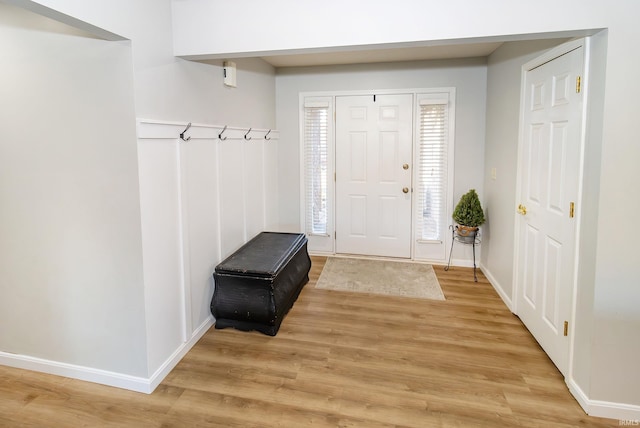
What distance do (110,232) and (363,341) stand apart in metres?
1.89

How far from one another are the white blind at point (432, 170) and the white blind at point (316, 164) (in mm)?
1179

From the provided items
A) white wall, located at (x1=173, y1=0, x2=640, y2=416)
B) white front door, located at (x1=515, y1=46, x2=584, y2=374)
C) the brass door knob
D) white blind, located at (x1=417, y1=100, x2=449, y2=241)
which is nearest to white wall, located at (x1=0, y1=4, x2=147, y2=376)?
white wall, located at (x1=173, y1=0, x2=640, y2=416)

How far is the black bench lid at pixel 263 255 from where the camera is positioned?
2914mm

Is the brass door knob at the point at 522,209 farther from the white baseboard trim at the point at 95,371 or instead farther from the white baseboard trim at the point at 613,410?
the white baseboard trim at the point at 95,371

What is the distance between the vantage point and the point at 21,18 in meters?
2.19

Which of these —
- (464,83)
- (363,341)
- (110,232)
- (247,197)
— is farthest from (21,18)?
(464,83)

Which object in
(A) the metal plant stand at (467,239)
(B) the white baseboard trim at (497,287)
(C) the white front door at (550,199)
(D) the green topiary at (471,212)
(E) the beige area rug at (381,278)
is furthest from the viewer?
(A) the metal plant stand at (467,239)

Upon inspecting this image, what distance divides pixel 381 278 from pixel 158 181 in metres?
2.64

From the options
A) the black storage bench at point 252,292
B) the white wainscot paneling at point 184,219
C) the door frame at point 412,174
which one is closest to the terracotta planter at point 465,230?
the door frame at point 412,174

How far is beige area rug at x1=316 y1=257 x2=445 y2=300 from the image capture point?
150 inches

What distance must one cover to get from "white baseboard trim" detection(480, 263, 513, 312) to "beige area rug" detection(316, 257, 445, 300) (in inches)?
21.4

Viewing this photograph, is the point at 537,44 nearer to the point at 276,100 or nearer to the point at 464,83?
the point at 464,83

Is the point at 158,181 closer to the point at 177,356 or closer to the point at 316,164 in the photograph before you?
the point at 177,356

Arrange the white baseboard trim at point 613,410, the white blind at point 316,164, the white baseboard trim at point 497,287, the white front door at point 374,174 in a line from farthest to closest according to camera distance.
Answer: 1. the white blind at point 316,164
2. the white front door at point 374,174
3. the white baseboard trim at point 497,287
4. the white baseboard trim at point 613,410
